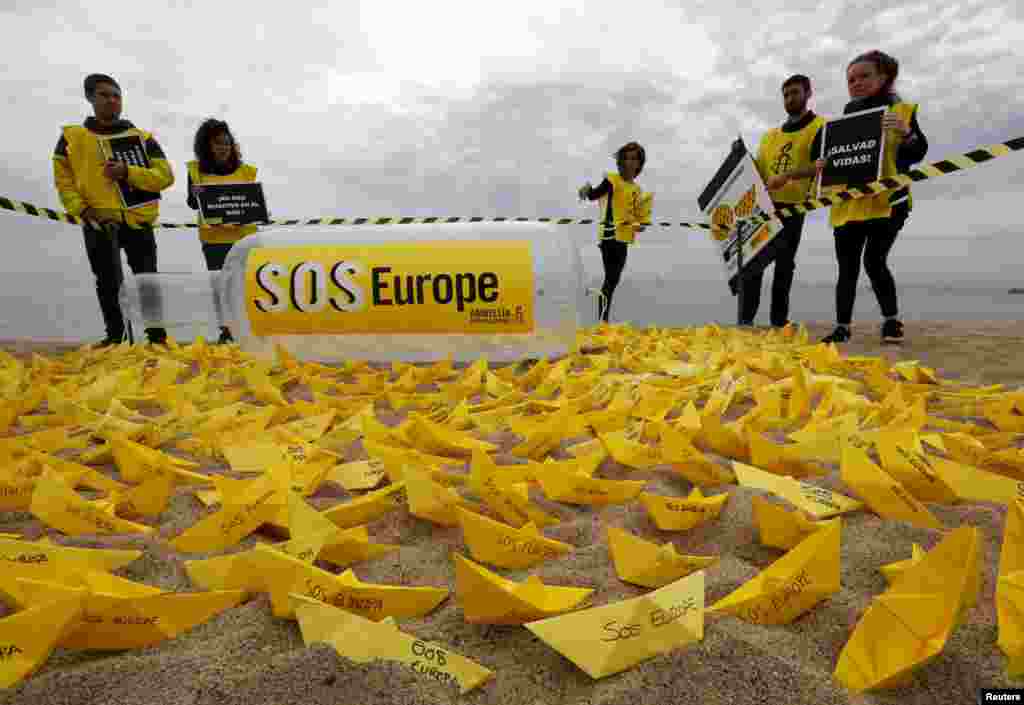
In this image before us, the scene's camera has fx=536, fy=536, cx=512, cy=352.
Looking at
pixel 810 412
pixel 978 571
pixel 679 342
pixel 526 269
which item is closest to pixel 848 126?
pixel 679 342

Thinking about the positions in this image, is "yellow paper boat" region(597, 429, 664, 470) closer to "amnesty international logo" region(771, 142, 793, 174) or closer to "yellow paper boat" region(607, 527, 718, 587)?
"yellow paper boat" region(607, 527, 718, 587)

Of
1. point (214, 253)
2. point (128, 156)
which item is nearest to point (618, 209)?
point (214, 253)

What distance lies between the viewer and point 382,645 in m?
0.68

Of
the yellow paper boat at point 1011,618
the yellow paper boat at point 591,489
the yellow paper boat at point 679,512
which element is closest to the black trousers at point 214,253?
the yellow paper boat at point 591,489

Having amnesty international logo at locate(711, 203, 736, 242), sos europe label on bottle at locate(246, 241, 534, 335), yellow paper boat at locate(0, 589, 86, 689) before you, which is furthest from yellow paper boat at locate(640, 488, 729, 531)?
amnesty international logo at locate(711, 203, 736, 242)

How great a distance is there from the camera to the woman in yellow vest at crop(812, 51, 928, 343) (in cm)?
389

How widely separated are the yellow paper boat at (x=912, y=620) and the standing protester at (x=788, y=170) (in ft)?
14.7

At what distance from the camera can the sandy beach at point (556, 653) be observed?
612mm

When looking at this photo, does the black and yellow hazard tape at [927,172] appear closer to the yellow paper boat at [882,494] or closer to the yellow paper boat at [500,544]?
the yellow paper boat at [882,494]

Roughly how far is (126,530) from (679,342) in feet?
12.2

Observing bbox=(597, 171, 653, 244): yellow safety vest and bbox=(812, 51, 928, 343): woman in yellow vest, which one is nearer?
bbox=(812, 51, 928, 343): woman in yellow vest

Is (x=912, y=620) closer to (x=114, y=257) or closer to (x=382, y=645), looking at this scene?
(x=382, y=645)

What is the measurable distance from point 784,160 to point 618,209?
173 cm

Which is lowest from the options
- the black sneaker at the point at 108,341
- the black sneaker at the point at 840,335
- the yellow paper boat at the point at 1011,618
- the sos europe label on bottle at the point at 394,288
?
the black sneaker at the point at 108,341
